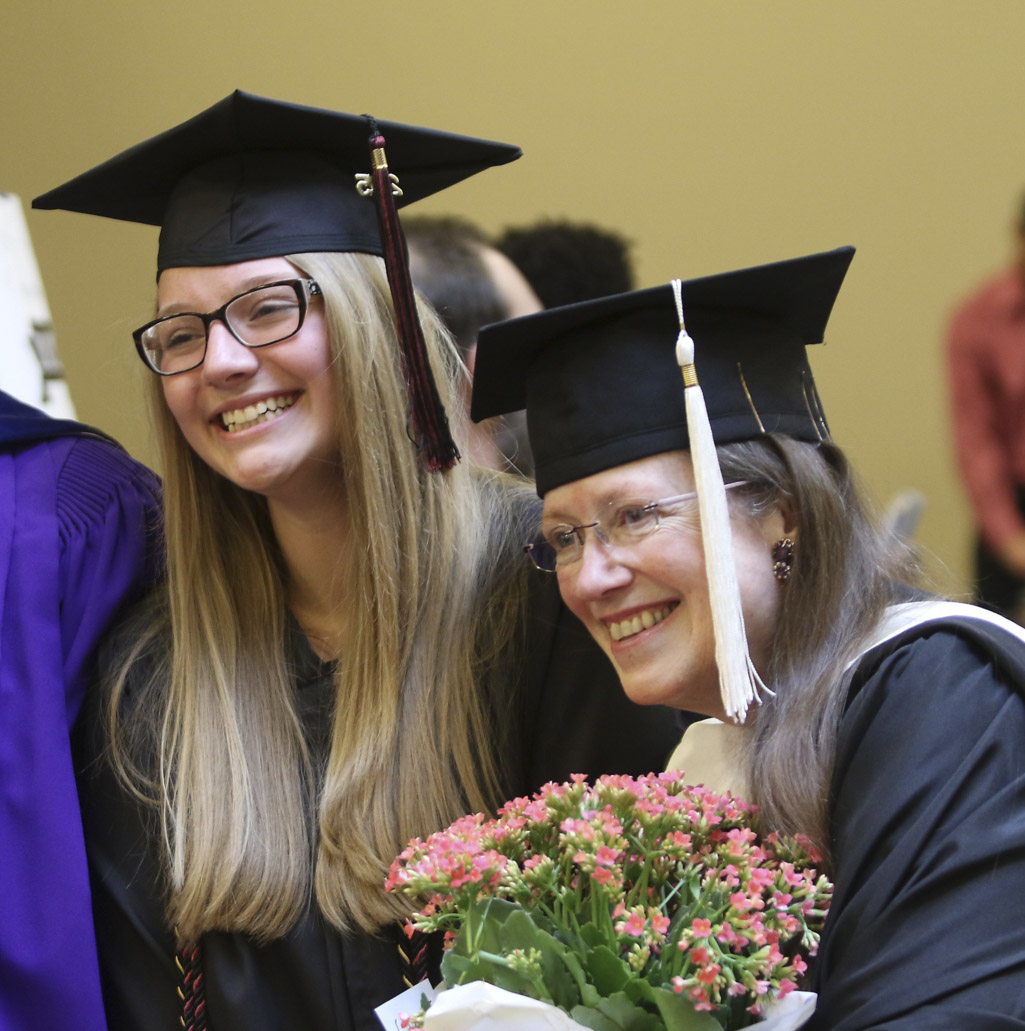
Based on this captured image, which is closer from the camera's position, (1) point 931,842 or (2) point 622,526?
(1) point 931,842

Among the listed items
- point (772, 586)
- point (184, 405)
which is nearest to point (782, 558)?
point (772, 586)

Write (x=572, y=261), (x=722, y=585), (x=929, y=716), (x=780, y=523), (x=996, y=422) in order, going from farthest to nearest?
1. (x=572, y=261)
2. (x=996, y=422)
3. (x=780, y=523)
4. (x=722, y=585)
5. (x=929, y=716)

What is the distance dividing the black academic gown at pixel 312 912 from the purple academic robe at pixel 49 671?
0.24 feet

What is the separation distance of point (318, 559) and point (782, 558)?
0.71 m

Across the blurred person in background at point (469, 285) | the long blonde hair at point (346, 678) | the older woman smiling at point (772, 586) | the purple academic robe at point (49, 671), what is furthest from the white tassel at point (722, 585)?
the blurred person in background at point (469, 285)

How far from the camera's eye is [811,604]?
1359 mm

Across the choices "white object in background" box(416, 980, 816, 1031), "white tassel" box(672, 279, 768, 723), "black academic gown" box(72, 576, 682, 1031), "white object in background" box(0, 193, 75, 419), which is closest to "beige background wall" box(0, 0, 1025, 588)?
"white object in background" box(0, 193, 75, 419)

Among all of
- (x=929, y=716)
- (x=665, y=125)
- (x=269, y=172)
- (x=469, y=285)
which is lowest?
(x=929, y=716)

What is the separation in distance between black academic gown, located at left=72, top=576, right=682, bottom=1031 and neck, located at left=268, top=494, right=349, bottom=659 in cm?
6

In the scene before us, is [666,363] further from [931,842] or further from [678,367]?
[931,842]

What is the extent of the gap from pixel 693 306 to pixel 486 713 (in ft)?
1.95

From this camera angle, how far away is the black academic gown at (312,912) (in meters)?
1.57

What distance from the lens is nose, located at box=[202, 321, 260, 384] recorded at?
5.35 ft

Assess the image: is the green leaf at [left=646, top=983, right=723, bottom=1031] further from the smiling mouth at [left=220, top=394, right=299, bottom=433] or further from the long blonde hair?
the smiling mouth at [left=220, top=394, right=299, bottom=433]
